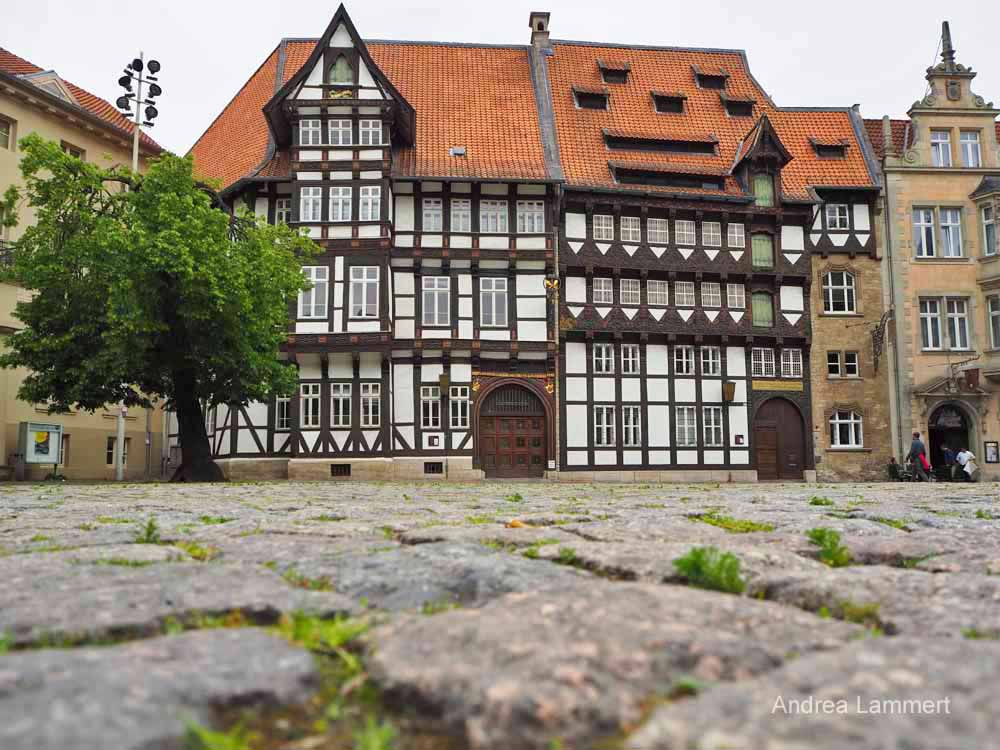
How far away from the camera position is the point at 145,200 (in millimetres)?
19250

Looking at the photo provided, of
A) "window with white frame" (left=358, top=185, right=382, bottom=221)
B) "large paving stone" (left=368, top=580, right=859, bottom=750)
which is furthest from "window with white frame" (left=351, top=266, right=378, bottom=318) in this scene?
"large paving stone" (left=368, top=580, right=859, bottom=750)

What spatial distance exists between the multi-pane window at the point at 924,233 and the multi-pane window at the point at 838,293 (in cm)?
295

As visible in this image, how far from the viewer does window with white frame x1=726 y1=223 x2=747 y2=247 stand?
30.5 metres

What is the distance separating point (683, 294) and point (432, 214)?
8587mm

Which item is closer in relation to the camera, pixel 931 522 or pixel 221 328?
pixel 931 522

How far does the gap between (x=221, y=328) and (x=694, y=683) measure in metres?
18.8

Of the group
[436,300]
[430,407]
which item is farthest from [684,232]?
[430,407]

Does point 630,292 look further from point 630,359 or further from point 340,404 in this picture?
point 340,404

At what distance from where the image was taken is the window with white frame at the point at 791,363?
30531 mm

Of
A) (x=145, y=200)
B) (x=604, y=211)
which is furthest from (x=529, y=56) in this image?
(x=145, y=200)

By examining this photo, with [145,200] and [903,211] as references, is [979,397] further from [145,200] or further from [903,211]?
[145,200]

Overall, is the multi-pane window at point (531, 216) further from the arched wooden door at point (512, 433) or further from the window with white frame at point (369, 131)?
the arched wooden door at point (512, 433)

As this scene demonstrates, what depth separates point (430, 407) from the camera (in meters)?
27.8

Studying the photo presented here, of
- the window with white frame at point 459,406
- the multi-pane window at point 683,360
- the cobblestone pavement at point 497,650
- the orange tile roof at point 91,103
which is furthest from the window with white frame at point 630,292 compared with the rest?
the cobblestone pavement at point 497,650
